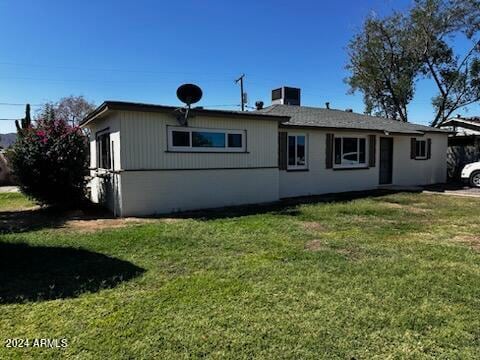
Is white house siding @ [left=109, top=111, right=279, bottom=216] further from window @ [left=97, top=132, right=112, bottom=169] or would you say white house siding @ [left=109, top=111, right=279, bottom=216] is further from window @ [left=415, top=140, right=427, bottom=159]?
window @ [left=415, top=140, right=427, bottom=159]

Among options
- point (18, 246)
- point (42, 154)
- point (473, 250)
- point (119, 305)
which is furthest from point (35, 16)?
point (473, 250)

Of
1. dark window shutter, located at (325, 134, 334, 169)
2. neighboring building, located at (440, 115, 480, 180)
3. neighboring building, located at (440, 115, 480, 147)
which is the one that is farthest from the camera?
neighboring building, located at (440, 115, 480, 147)

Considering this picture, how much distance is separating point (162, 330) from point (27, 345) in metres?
1.07

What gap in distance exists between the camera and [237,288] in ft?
12.9

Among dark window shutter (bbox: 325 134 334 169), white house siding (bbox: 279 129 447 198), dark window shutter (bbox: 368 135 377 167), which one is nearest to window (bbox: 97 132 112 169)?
white house siding (bbox: 279 129 447 198)

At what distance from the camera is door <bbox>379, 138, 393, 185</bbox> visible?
15.6 metres

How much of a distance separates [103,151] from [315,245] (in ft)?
25.8

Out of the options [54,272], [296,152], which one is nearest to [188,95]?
[296,152]

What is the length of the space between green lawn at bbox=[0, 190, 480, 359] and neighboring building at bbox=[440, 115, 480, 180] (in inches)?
563

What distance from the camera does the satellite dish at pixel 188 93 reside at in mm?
8836

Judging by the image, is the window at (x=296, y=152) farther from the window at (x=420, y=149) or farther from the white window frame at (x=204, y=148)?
the window at (x=420, y=149)

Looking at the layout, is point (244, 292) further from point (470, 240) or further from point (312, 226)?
point (470, 240)

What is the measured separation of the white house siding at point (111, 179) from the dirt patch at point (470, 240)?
749cm

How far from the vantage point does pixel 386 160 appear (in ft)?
51.9
